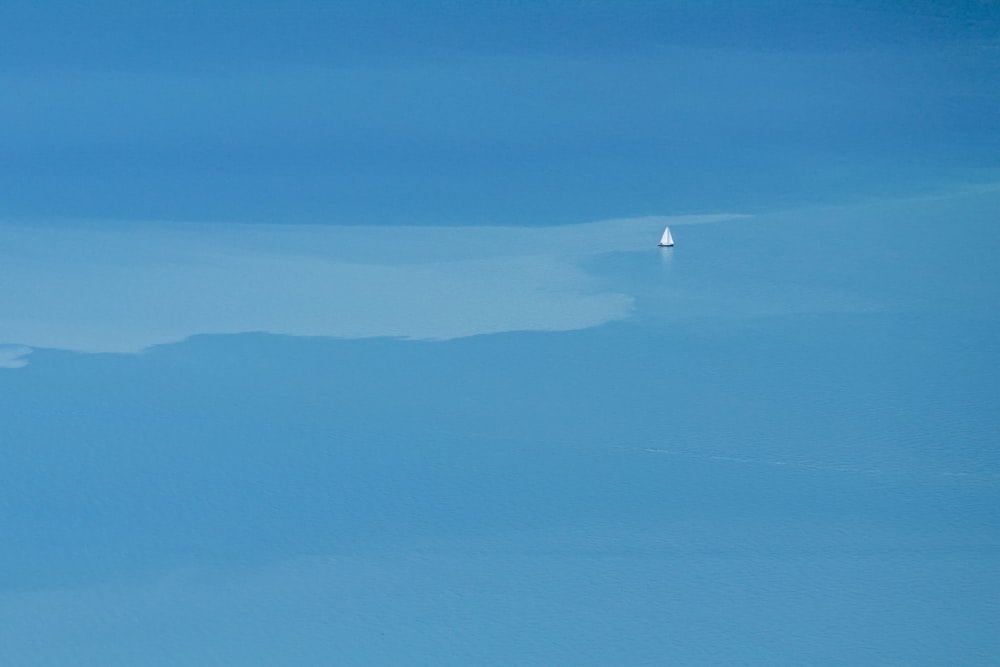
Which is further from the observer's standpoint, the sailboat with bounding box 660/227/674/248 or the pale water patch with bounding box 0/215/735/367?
the sailboat with bounding box 660/227/674/248

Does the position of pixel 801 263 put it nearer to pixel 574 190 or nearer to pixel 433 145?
pixel 574 190

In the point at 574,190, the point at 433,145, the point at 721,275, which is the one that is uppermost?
the point at 433,145

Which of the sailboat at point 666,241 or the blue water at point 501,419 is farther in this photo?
the sailboat at point 666,241

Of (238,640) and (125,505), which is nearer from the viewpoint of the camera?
(238,640)

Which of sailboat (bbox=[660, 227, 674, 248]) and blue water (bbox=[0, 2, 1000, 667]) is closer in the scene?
blue water (bbox=[0, 2, 1000, 667])

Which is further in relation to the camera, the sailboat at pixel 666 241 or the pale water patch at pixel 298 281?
the sailboat at pixel 666 241

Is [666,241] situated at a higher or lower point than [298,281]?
higher

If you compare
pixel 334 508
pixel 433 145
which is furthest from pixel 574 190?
pixel 334 508

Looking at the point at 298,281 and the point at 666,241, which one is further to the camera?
the point at 666,241
